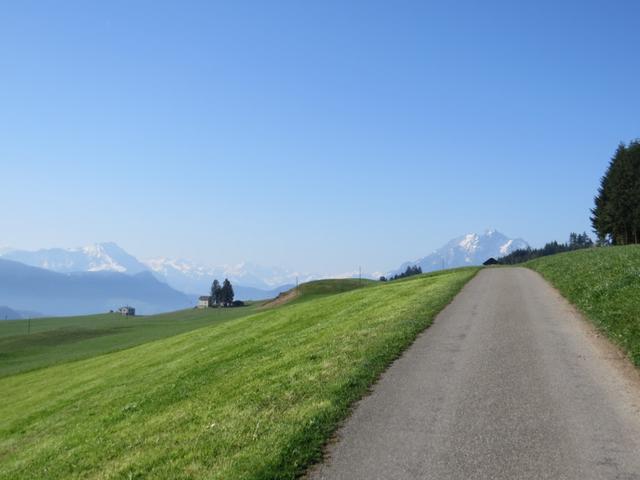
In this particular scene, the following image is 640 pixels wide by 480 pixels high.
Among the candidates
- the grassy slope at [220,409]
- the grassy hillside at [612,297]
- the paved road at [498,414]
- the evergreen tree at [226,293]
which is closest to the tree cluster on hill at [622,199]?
the grassy hillside at [612,297]

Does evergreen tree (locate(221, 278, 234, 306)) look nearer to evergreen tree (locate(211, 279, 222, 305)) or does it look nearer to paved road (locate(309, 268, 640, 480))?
evergreen tree (locate(211, 279, 222, 305))

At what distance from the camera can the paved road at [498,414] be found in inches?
322

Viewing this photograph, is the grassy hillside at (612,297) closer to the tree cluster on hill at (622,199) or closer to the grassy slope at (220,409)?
the grassy slope at (220,409)

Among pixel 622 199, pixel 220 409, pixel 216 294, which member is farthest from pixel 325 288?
pixel 216 294

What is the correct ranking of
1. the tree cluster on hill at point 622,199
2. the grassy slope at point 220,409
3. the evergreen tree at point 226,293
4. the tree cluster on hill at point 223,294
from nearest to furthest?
1. the grassy slope at point 220,409
2. the tree cluster on hill at point 622,199
3. the evergreen tree at point 226,293
4. the tree cluster on hill at point 223,294

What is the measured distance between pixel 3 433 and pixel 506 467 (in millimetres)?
20817

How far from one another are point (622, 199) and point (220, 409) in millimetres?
88546

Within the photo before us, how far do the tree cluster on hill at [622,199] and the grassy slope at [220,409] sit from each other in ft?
229

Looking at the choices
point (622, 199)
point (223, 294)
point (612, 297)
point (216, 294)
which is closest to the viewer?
point (612, 297)

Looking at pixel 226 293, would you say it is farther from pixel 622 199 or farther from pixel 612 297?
pixel 612 297

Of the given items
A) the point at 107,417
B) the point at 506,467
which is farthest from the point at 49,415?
the point at 506,467

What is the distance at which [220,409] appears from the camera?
42.4ft

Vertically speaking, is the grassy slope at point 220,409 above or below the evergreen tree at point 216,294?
below

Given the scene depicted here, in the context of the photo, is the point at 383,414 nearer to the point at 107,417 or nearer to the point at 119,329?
the point at 107,417
